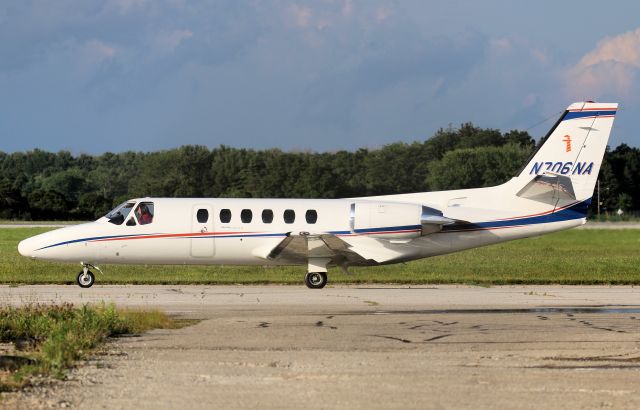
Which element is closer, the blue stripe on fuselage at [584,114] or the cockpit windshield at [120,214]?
the blue stripe on fuselage at [584,114]

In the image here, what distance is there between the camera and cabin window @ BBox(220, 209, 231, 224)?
26438 mm

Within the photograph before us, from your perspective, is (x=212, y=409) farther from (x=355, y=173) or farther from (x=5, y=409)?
(x=355, y=173)

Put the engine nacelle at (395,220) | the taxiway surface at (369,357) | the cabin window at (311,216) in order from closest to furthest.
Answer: the taxiway surface at (369,357)
the engine nacelle at (395,220)
the cabin window at (311,216)

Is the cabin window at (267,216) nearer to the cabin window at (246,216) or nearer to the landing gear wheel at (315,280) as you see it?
the cabin window at (246,216)

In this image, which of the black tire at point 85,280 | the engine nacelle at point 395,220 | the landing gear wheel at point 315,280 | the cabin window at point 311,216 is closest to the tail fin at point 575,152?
the engine nacelle at point 395,220

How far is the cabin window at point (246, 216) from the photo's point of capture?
86.8 ft

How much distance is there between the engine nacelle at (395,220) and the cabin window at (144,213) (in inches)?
209

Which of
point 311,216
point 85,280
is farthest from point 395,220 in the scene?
point 85,280

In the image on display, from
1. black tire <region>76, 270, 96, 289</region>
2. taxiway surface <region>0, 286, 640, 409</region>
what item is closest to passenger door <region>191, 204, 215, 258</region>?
black tire <region>76, 270, 96, 289</region>

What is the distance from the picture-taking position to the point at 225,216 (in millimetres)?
26500

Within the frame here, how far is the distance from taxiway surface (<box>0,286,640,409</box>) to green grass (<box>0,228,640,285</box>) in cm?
Answer: 618

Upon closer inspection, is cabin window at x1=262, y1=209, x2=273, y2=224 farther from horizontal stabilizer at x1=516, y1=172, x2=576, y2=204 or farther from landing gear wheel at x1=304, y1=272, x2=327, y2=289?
horizontal stabilizer at x1=516, y1=172, x2=576, y2=204

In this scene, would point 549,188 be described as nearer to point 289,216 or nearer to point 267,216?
point 289,216

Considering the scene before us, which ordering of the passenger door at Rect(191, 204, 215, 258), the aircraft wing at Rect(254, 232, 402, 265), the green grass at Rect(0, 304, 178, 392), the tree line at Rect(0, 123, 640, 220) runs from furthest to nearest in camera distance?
the tree line at Rect(0, 123, 640, 220)
the passenger door at Rect(191, 204, 215, 258)
the aircraft wing at Rect(254, 232, 402, 265)
the green grass at Rect(0, 304, 178, 392)
